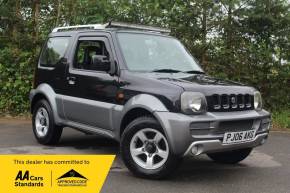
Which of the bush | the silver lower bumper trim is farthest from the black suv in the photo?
the bush

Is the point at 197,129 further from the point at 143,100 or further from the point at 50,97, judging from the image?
the point at 50,97

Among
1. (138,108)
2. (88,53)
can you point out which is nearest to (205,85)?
(138,108)

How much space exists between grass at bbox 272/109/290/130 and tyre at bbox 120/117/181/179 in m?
5.89

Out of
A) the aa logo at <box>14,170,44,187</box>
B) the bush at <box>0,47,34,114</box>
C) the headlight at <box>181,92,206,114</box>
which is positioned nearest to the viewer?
the aa logo at <box>14,170,44,187</box>

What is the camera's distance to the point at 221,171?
6.61 m

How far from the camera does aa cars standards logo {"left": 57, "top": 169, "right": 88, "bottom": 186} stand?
294 centimetres

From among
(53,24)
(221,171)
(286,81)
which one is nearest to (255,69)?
(286,81)

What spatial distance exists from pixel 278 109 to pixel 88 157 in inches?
395

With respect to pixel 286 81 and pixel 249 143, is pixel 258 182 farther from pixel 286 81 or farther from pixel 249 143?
pixel 286 81

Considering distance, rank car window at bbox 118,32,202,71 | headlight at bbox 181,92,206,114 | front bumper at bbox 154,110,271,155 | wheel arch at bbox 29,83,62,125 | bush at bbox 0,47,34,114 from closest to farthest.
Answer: front bumper at bbox 154,110,271,155 < headlight at bbox 181,92,206,114 < car window at bbox 118,32,202,71 < wheel arch at bbox 29,83,62,125 < bush at bbox 0,47,34,114

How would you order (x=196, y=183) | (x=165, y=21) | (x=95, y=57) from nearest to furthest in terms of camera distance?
(x=196, y=183)
(x=95, y=57)
(x=165, y=21)

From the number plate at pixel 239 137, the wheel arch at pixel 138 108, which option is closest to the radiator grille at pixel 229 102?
the number plate at pixel 239 137

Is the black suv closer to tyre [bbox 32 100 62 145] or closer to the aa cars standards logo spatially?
tyre [bbox 32 100 62 145]

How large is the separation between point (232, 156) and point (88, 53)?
2.52 meters
